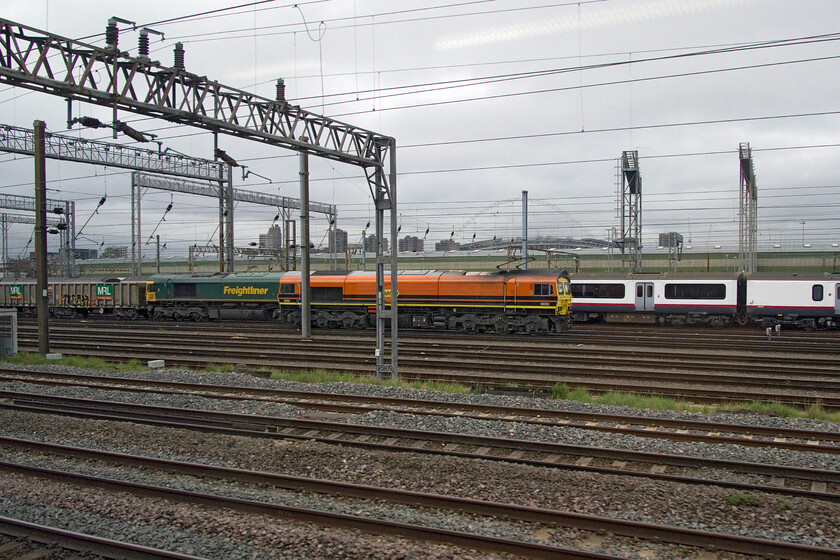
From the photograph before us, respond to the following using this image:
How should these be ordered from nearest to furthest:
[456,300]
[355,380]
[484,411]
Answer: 1. [484,411]
2. [355,380]
3. [456,300]

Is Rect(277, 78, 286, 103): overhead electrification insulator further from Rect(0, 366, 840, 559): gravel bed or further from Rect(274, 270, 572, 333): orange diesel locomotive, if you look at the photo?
Rect(274, 270, 572, 333): orange diesel locomotive

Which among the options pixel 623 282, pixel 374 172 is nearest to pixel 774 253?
pixel 623 282

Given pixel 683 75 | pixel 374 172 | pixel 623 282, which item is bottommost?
pixel 623 282

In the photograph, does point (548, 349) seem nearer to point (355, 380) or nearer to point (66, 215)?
point (355, 380)

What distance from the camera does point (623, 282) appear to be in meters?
32.3

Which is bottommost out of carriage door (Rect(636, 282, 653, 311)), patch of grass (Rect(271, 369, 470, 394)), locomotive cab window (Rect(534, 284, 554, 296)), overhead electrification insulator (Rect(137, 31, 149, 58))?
patch of grass (Rect(271, 369, 470, 394))

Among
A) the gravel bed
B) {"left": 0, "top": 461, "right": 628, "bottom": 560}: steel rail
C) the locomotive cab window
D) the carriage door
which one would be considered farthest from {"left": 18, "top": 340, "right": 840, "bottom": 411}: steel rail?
the carriage door

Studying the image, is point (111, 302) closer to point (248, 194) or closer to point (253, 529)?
point (248, 194)

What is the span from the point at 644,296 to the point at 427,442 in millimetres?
24726

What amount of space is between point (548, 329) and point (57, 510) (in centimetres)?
2172

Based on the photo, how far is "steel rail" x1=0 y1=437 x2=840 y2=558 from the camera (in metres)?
6.21

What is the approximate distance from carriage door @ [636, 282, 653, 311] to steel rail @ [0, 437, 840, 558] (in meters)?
26.9

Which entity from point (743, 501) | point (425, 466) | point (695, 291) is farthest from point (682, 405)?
point (695, 291)

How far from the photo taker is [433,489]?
8.12m
